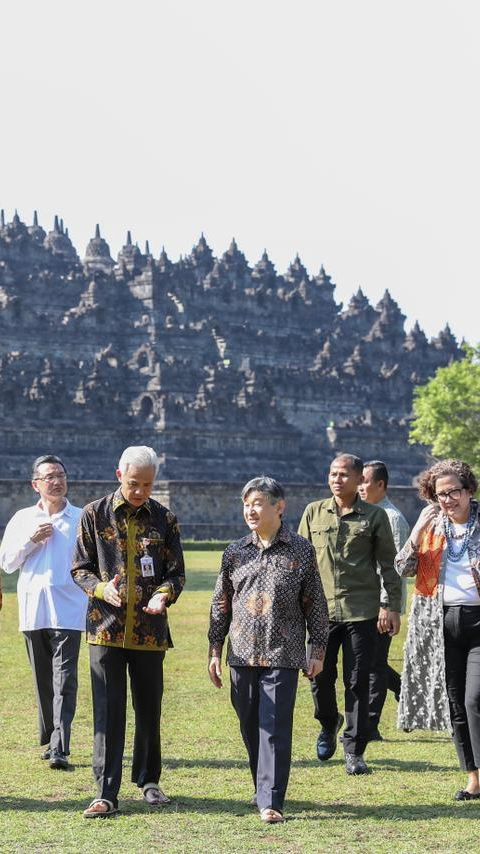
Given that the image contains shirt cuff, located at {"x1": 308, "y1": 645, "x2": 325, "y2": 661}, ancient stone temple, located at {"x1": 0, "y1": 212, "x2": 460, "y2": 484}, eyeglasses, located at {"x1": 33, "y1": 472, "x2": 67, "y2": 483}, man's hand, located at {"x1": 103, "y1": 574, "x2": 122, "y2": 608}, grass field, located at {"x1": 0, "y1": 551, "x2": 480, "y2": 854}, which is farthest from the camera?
ancient stone temple, located at {"x1": 0, "y1": 212, "x2": 460, "y2": 484}

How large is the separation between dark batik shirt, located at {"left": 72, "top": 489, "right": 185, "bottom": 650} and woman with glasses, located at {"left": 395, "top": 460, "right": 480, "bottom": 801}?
5.43 feet

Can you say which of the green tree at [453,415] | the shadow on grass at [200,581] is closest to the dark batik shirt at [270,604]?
the shadow on grass at [200,581]

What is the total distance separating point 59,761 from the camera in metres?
12.8

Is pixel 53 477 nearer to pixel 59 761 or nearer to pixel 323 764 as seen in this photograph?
pixel 59 761

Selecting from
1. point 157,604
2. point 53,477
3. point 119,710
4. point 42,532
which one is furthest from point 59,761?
point 157,604

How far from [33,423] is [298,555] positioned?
206ft

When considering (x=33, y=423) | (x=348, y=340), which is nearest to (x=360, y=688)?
(x=33, y=423)

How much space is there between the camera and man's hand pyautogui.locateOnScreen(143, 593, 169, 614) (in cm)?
1093

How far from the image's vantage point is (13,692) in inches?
685

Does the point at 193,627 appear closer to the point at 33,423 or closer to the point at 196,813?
the point at 196,813

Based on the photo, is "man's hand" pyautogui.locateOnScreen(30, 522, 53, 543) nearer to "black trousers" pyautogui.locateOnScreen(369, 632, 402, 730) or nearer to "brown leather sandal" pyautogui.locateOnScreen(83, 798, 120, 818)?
"brown leather sandal" pyautogui.locateOnScreen(83, 798, 120, 818)

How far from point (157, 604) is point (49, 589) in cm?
251

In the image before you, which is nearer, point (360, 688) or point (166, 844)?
point (166, 844)

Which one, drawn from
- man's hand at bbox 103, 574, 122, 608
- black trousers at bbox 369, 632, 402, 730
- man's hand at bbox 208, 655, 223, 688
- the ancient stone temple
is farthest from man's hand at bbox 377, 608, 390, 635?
the ancient stone temple
